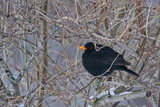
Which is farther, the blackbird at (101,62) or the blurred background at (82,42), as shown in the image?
the blackbird at (101,62)

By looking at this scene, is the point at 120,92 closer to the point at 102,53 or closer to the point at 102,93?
the point at 102,93

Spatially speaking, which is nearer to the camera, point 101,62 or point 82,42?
point 101,62

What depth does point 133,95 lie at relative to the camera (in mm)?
3152

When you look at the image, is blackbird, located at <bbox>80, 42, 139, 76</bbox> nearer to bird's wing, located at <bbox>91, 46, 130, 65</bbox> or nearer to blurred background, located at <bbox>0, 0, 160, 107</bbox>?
bird's wing, located at <bbox>91, 46, 130, 65</bbox>

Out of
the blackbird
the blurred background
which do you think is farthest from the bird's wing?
the blurred background

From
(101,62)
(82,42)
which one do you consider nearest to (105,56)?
(101,62)

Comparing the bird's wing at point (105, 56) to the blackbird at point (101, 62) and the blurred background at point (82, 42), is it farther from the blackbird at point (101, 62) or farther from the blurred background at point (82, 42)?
the blurred background at point (82, 42)

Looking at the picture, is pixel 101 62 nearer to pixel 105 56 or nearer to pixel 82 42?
pixel 105 56

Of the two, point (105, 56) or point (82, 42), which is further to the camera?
point (82, 42)

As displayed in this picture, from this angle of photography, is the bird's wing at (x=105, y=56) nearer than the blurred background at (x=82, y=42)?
No

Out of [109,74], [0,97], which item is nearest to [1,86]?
[0,97]

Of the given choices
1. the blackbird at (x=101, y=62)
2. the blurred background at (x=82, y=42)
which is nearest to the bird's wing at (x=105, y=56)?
the blackbird at (x=101, y=62)

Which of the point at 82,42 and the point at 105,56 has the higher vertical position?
the point at 82,42

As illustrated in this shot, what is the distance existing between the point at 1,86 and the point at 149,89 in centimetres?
190
